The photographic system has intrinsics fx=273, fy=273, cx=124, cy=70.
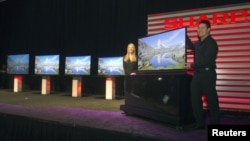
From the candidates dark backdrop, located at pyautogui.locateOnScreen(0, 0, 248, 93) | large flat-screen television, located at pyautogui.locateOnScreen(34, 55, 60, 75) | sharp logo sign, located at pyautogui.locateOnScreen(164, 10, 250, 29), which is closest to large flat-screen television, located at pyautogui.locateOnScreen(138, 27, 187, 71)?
sharp logo sign, located at pyautogui.locateOnScreen(164, 10, 250, 29)

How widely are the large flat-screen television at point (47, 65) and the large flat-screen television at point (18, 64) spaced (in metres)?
0.43

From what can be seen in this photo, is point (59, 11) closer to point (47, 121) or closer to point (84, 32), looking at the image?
point (84, 32)

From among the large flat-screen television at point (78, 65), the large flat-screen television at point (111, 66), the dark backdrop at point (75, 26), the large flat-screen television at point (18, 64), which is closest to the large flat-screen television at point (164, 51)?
the large flat-screen television at point (111, 66)

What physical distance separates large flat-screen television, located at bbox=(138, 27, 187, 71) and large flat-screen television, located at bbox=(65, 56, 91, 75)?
2.93 meters

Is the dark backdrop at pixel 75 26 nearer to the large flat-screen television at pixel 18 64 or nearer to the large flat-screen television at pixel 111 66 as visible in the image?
the large flat-screen television at pixel 18 64

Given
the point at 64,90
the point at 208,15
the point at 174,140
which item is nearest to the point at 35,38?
the point at 64,90

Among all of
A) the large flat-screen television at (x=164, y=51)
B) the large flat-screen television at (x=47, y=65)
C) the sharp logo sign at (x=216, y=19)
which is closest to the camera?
the large flat-screen television at (x=164, y=51)

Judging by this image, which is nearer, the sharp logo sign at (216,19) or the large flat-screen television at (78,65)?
the sharp logo sign at (216,19)

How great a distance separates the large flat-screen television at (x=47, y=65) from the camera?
23.8ft

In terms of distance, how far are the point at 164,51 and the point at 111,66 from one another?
120 inches

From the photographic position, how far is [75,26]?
8102 millimetres

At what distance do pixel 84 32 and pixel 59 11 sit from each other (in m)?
1.26

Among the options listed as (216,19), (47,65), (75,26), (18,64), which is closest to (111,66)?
(47,65)

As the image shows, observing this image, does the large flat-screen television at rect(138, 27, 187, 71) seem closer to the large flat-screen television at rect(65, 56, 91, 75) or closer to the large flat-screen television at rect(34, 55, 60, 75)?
the large flat-screen television at rect(65, 56, 91, 75)
